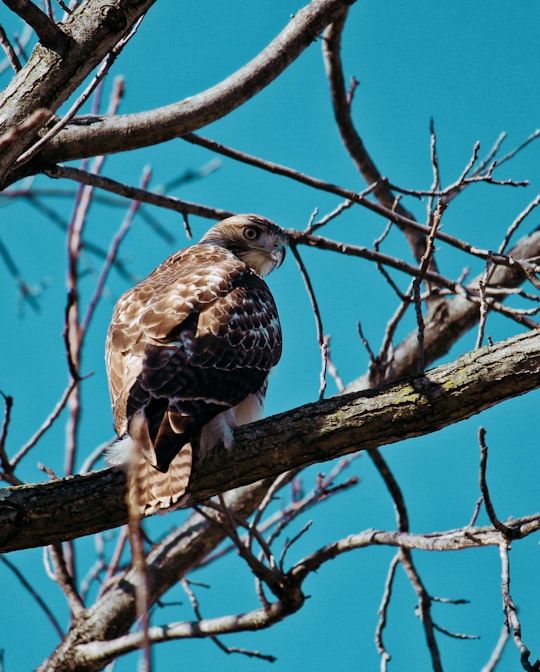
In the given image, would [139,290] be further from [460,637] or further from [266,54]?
[460,637]

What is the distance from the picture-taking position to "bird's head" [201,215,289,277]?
5.75 metres

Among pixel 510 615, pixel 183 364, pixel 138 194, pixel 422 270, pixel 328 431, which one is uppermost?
pixel 138 194

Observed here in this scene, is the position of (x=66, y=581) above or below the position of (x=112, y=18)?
below

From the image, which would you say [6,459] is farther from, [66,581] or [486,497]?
[486,497]

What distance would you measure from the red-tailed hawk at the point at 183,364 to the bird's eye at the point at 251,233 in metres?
0.92

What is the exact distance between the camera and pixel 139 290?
14.6ft

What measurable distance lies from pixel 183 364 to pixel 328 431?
74cm

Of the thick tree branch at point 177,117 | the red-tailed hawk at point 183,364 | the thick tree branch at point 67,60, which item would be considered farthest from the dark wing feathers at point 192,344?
the thick tree branch at point 67,60

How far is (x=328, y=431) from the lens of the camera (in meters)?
3.38

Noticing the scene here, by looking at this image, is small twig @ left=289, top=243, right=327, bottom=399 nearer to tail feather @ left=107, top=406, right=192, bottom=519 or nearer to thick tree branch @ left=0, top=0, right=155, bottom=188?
tail feather @ left=107, top=406, right=192, bottom=519

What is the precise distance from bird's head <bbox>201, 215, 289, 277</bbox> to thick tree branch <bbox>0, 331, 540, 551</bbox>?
2423 millimetres

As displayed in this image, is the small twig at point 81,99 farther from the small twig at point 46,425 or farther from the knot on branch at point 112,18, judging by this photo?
the small twig at point 46,425

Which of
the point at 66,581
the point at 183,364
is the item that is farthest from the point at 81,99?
the point at 66,581

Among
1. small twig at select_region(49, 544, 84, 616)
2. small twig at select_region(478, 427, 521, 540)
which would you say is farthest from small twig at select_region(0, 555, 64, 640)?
small twig at select_region(478, 427, 521, 540)
